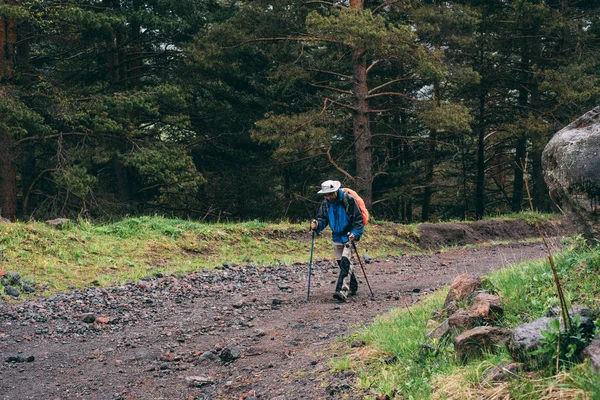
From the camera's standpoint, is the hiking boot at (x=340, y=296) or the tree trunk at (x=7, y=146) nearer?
the hiking boot at (x=340, y=296)

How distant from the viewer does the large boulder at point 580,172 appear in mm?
5762

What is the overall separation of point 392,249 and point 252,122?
389 inches

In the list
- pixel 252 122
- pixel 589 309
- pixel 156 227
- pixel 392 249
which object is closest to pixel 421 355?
pixel 589 309

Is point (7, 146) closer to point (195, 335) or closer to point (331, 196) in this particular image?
point (331, 196)

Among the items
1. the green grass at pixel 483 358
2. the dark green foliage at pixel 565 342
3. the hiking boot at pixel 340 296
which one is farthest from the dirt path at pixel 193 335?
the dark green foliage at pixel 565 342

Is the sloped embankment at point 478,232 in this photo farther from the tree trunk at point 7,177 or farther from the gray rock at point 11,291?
the tree trunk at point 7,177

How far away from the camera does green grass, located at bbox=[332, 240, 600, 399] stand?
3703 mm

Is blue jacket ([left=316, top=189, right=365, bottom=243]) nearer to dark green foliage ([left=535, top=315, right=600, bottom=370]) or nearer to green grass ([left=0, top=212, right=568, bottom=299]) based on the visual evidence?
green grass ([left=0, top=212, right=568, bottom=299])

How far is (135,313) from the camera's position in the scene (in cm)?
891

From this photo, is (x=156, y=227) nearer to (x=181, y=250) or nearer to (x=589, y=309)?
(x=181, y=250)

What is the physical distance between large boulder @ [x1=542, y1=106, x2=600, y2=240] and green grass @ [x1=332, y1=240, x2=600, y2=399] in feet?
1.04

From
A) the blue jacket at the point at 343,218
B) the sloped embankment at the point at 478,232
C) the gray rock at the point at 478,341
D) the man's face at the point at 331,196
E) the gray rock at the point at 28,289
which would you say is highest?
the man's face at the point at 331,196

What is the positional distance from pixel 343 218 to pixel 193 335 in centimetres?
321

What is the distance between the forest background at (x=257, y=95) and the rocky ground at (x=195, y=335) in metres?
8.28
